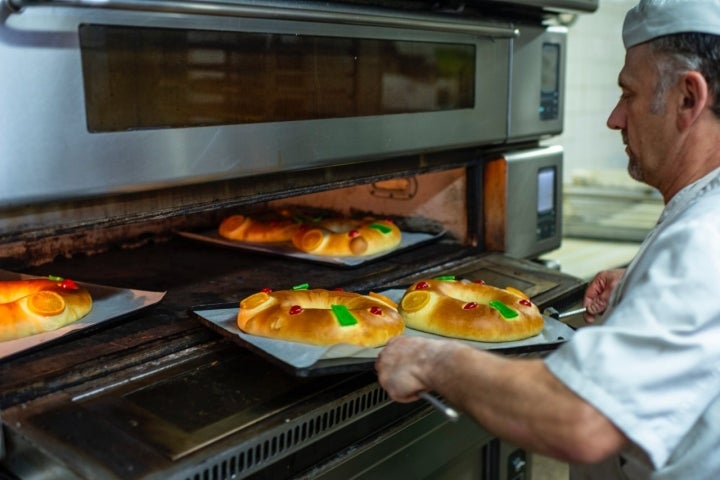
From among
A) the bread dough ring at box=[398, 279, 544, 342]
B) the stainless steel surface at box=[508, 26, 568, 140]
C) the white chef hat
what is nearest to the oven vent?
the bread dough ring at box=[398, 279, 544, 342]

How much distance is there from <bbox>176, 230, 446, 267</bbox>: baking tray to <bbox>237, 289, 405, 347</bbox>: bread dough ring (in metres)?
0.46

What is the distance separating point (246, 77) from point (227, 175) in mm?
171

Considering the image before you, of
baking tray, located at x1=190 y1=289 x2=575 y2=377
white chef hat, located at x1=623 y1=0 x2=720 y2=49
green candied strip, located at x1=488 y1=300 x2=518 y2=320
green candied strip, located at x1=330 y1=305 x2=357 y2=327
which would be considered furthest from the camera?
green candied strip, located at x1=488 y1=300 x2=518 y2=320

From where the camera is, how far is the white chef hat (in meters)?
0.97

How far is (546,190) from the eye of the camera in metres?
2.01

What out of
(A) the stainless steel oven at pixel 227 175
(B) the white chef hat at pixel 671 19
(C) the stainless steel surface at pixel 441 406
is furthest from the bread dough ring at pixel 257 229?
(B) the white chef hat at pixel 671 19

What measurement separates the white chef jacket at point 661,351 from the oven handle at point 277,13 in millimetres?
691

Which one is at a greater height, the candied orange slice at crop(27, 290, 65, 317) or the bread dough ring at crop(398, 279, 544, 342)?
the candied orange slice at crop(27, 290, 65, 317)

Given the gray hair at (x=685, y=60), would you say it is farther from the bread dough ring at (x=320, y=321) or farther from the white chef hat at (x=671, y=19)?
the bread dough ring at (x=320, y=321)

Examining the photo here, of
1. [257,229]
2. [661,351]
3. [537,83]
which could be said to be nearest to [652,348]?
[661,351]

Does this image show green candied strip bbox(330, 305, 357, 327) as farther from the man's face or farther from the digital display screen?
the digital display screen

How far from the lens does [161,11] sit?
1011 mm

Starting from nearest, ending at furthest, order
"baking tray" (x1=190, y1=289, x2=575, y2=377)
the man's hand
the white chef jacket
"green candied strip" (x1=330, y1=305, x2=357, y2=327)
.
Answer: the white chef jacket → "baking tray" (x1=190, y1=289, x2=575, y2=377) → "green candied strip" (x1=330, y1=305, x2=357, y2=327) → the man's hand

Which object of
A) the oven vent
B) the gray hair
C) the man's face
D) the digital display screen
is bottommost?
the oven vent
